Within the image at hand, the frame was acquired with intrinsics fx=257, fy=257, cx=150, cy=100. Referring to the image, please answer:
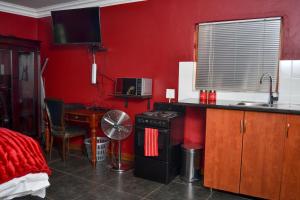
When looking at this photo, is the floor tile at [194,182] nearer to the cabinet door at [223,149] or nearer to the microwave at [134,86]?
the cabinet door at [223,149]

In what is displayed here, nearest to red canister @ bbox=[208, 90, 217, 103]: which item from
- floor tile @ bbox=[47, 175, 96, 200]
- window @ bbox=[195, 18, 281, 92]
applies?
window @ bbox=[195, 18, 281, 92]

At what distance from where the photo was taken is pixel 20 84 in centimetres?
430

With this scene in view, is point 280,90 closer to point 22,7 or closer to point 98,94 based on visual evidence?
point 98,94

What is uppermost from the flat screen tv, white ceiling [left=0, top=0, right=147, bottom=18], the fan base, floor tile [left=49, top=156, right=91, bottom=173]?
white ceiling [left=0, top=0, right=147, bottom=18]

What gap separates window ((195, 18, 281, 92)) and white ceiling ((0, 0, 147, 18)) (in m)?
1.40

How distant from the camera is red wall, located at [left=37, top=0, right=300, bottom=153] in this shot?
9.46 feet

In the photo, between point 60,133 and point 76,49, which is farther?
point 76,49

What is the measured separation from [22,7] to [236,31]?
12.1ft

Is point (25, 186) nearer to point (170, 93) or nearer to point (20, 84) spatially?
point (170, 93)

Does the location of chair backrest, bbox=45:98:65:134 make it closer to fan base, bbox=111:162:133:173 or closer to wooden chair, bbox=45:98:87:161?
wooden chair, bbox=45:98:87:161

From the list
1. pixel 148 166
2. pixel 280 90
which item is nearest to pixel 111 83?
pixel 148 166

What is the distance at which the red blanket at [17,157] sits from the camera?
2117 mm

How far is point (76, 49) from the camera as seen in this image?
172 inches

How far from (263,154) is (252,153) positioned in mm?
100
